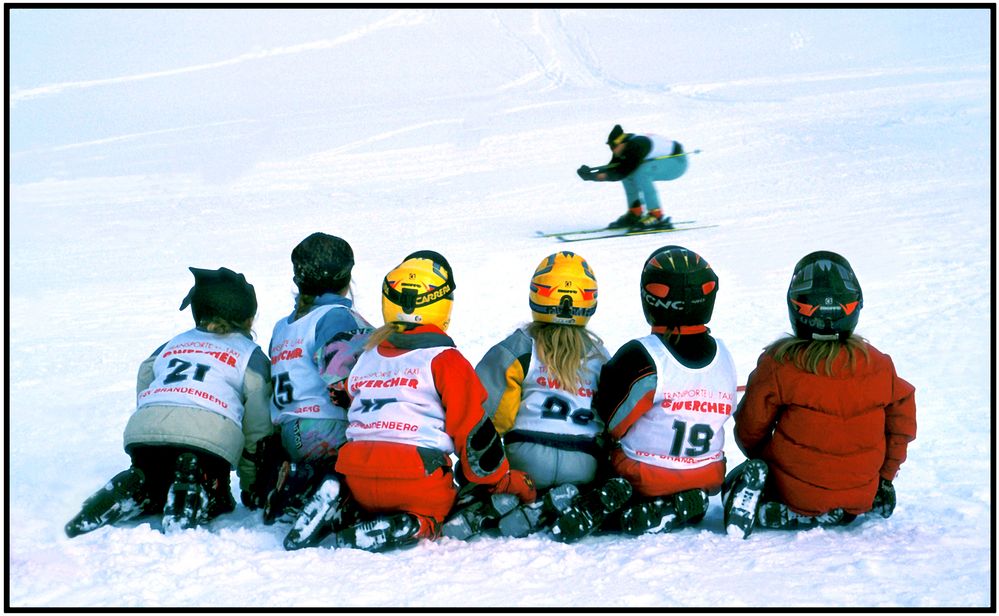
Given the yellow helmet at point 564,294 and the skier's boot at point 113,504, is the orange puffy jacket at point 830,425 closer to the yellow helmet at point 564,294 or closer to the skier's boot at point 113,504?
the yellow helmet at point 564,294

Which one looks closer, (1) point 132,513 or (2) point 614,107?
(1) point 132,513

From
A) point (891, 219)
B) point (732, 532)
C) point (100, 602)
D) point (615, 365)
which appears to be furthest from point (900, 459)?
point (891, 219)

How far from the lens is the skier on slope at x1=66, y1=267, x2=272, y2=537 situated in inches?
163

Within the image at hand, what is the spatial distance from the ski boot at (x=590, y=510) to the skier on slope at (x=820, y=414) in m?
0.40

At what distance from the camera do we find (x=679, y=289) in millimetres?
4016

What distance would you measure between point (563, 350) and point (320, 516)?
1.09 metres

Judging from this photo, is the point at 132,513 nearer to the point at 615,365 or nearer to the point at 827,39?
the point at 615,365

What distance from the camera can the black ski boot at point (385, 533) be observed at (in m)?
3.79

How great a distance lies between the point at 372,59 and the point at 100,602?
91.4 ft

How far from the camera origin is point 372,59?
2998cm

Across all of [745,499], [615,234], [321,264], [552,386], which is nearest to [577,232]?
[615,234]

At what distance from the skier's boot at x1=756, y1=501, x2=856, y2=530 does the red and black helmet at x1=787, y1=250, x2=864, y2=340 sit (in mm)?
647

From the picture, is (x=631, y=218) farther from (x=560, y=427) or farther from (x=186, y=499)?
(x=186, y=499)

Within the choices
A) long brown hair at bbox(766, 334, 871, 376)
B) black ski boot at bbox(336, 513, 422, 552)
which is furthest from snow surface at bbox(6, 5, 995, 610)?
long brown hair at bbox(766, 334, 871, 376)
